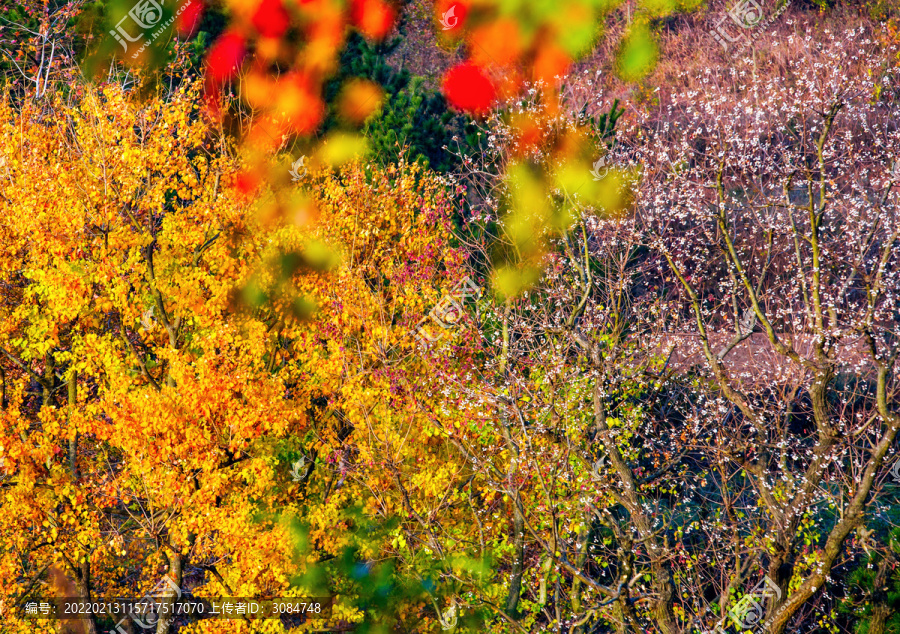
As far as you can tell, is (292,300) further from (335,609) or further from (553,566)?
(553,566)

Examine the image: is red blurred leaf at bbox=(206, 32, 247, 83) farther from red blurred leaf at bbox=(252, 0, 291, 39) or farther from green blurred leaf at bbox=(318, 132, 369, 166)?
green blurred leaf at bbox=(318, 132, 369, 166)

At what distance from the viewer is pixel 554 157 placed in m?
21.0

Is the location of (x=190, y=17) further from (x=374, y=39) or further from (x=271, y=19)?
(x=374, y=39)

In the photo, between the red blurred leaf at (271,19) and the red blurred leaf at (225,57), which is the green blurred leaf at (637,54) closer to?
the red blurred leaf at (271,19)

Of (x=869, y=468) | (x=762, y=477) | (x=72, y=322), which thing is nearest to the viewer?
(x=869, y=468)

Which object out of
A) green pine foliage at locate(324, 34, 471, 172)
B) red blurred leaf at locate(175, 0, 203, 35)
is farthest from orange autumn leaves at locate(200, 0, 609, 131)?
green pine foliage at locate(324, 34, 471, 172)

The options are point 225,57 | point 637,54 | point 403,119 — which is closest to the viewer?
point 403,119

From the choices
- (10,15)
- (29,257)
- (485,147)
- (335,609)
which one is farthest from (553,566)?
(10,15)

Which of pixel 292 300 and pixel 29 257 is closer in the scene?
pixel 29 257

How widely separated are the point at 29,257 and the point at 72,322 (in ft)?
5.77

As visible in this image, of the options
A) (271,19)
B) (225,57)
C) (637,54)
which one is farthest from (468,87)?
(225,57)

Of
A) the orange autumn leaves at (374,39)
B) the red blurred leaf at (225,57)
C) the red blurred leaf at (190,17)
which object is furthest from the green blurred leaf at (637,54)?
the red blurred leaf at (190,17)

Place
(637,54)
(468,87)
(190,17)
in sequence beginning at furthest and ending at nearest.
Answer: (637,54), (468,87), (190,17)

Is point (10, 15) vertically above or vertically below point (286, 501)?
above
